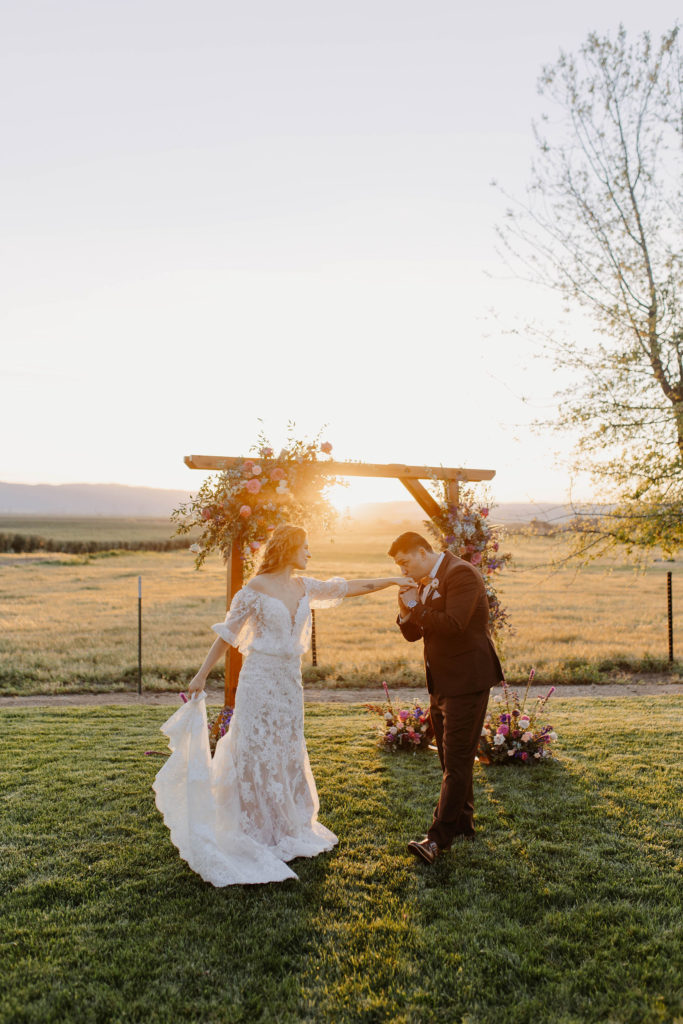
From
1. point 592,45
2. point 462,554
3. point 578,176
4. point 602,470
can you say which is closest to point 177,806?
point 462,554

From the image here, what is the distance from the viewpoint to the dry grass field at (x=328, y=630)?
15.3 metres

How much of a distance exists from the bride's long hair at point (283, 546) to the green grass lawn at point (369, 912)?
2.36m

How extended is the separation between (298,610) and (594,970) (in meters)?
3.14

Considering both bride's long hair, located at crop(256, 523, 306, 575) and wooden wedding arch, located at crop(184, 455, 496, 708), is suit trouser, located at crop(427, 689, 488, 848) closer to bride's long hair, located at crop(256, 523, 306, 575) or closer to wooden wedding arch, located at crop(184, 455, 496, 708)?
bride's long hair, located at crop(256, 523, 306, 575)

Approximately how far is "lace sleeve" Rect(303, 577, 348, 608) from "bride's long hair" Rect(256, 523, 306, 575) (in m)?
0.49

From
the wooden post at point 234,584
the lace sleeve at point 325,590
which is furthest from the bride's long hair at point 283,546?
the wooden post at point 234,584

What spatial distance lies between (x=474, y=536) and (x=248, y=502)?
2778mm

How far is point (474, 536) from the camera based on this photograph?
29.0ft

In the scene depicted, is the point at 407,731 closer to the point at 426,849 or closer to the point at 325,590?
the point at 426,849

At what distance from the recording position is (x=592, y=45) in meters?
11.8

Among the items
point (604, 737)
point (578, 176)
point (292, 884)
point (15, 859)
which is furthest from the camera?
point (578, 176)

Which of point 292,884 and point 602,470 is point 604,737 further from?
point 292,884

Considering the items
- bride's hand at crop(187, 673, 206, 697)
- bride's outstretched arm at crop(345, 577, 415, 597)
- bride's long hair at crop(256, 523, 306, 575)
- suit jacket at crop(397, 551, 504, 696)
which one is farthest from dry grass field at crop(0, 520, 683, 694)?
bride's hand at crop(187, 673, 206, 697)

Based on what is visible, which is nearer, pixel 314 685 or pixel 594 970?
pixel 594 970
